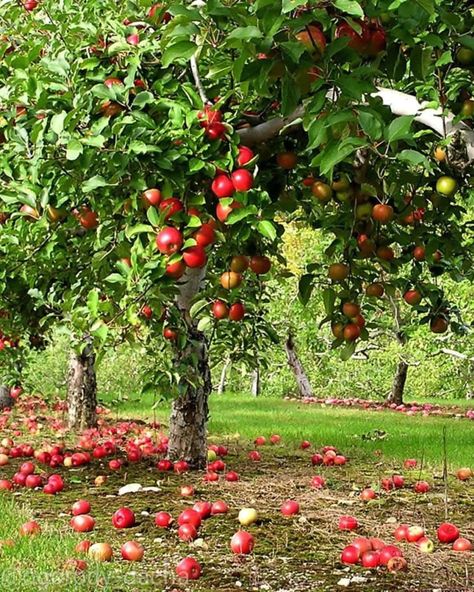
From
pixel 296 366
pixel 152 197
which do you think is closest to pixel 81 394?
pixel 152 197

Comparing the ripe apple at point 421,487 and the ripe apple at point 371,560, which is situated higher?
the ripe apple at point 421,487

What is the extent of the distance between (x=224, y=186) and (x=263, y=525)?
103 inches

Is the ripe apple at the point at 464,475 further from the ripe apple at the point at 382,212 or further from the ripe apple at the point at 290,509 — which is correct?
the ripe apple at the point at 382,212

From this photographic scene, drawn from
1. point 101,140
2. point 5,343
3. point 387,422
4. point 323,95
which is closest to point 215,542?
point 101,140

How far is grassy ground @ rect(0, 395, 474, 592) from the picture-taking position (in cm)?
341

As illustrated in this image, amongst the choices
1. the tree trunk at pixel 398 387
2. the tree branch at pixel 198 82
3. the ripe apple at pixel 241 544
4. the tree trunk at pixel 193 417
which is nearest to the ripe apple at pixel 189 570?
the ripe apple at pixel 241 544

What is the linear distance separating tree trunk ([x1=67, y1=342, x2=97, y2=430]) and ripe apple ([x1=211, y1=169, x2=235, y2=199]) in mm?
7151

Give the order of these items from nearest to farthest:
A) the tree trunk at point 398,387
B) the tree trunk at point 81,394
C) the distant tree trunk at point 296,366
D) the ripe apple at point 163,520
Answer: the ripe apple at point 163,520, the tree trunk at point 81,394, the tree trunk at point 398,387, the distant tree trunk at point 296,366

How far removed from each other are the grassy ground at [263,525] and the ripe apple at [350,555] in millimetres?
50

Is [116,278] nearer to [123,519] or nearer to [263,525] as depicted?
[123,519]

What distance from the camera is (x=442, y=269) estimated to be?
4148mm

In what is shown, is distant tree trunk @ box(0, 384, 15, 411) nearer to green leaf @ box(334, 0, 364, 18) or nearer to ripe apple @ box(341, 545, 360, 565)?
ripe apple @ box(341, 545, 360, 565)

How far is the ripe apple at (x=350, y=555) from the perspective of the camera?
3.75 metres

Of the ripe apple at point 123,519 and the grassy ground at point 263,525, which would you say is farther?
the ripe apple at point 123,519
